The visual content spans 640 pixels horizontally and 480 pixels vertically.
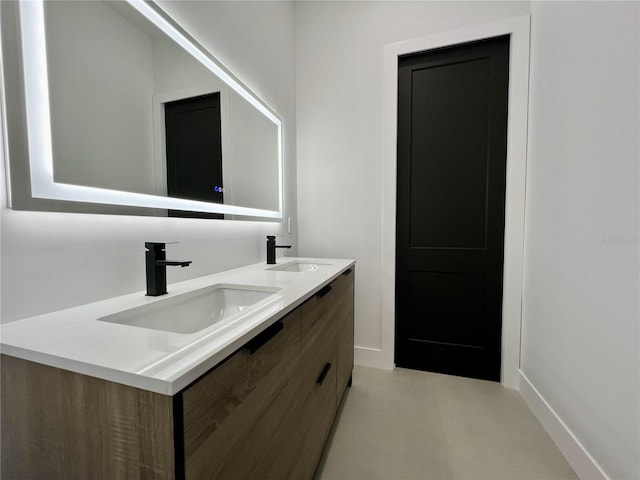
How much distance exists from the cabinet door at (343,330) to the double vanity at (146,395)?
0.64 m

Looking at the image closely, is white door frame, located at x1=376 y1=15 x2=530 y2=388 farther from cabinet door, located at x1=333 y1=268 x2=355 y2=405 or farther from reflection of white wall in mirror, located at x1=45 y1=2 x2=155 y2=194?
reflection of white wall in mirror, located at x1=45 y1=2 x2=155 y2=194

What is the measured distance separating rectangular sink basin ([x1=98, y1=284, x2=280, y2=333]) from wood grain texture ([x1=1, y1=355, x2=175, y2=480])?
0.60 ft

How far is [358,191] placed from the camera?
6.91 feet

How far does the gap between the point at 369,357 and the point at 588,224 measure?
1.59 meters

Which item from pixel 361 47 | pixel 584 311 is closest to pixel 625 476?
pixel 584 311

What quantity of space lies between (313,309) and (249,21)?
5.51 ft

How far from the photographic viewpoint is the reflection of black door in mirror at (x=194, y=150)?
1077 mm

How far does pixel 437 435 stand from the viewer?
1442mm

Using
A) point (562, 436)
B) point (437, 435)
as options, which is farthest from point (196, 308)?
point (562, 436)

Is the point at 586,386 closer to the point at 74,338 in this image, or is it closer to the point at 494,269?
the point at 494,269

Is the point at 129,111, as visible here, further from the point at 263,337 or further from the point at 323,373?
the point at 323,373

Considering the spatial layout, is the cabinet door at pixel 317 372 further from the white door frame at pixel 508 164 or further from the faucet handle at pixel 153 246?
the white door frame at pixel 508 164

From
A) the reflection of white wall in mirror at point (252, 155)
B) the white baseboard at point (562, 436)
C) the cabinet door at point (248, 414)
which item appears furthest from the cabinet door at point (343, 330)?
the white baseboard at point (562, 436)

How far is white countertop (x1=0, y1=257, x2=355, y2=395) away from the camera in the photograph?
1.40ft
